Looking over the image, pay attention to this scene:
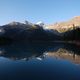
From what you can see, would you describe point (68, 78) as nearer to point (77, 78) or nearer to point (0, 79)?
point (77, 78)

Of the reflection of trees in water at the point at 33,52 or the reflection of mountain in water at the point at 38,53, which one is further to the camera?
the reflection of trees in water at the point at 33,52

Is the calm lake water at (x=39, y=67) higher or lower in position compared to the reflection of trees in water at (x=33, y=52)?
higher

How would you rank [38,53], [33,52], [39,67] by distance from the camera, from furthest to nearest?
[33,52], [38,53], [39,67]

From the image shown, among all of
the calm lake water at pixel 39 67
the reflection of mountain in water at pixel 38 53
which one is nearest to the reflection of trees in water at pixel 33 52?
the reflection of mountain in water at pixel 38 53

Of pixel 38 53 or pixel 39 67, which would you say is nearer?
pixel 39 67

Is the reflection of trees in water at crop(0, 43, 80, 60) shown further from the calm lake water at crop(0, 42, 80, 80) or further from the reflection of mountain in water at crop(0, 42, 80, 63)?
the calm lake water at crop(0, 42, 80, 80)

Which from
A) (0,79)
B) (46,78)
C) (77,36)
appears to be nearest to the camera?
(0,79)

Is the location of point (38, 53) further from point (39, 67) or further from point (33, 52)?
point (39, 67)

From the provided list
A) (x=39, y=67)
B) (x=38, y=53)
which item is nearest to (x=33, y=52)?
(x=38, y=53)

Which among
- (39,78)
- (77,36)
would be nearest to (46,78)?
(39,78)

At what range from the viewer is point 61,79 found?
2353 centimetres

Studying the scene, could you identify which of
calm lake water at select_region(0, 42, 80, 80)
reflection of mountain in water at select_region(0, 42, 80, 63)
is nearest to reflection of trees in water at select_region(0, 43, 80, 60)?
reflection of mountain in water at select_region(0, 42, 80, 63)

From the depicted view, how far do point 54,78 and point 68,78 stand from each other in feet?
4.87

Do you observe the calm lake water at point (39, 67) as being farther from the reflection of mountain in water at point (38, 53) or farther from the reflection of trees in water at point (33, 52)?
the reflection of trees in water at point (33, 52)
